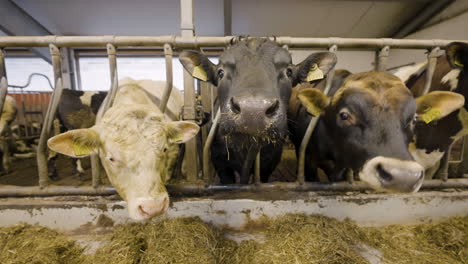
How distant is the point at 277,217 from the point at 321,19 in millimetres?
8412

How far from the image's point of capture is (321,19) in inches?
312

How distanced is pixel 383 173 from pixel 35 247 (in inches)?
97.6

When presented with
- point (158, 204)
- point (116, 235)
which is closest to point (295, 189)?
point (158, 204)

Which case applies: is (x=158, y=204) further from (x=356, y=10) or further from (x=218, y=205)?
(x=356, y=10)

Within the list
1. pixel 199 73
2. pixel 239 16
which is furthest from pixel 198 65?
pixel 239 16

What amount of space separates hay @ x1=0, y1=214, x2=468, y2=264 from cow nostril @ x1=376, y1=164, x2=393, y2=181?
1.89ft

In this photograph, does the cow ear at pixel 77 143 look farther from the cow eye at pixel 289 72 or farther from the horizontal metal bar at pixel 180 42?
the cow eye at pixel 289 72

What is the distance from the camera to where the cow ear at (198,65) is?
182 centimetres

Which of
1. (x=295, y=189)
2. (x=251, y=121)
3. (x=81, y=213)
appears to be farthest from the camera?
(x=295, y=189)

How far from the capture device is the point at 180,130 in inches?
67.9

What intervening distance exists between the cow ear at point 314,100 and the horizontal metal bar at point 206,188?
2.30ft

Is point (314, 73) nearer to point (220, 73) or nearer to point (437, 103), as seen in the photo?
point (220, 73)

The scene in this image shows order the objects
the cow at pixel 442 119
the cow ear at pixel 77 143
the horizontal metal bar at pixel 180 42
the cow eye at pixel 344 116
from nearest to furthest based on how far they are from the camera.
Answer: the cow ear at pixel 77 143 < the cow eye at pixel 344 116 < the horizontal metal bar at pixel 180 42 < the cow at pixel 442 119

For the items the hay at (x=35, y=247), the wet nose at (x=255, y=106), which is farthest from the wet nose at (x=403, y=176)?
the hay at (x=35, y=247)
